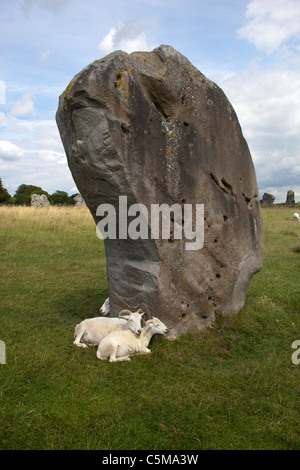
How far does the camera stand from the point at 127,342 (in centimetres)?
589

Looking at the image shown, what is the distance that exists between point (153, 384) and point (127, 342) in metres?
0.86

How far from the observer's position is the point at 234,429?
4395 mm

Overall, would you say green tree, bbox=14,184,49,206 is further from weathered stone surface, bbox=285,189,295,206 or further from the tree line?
weathered stone surface, bbox=285,189,295,206

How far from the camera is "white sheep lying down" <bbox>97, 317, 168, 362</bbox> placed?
18.9 ft

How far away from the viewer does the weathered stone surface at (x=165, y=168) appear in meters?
5.78

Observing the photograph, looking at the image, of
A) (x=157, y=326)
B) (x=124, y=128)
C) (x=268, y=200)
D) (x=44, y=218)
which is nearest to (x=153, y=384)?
(x=157, y=326)

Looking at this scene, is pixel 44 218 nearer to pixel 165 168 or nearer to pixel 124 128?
pixel 165 168

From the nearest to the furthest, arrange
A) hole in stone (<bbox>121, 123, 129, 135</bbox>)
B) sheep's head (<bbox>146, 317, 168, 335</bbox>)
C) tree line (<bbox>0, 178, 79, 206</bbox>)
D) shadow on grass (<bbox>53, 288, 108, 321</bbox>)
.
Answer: hole in stone (<bbox>121, 123, 129, 135</bbox>)
sheep's head (<bbox>146, 317, 168, 335</bbox>)
shadow on grass (<bbox>53, 288, 108, 321</bbox>)
tree line (<bbox>0, 178, 79, 206</bbox>)

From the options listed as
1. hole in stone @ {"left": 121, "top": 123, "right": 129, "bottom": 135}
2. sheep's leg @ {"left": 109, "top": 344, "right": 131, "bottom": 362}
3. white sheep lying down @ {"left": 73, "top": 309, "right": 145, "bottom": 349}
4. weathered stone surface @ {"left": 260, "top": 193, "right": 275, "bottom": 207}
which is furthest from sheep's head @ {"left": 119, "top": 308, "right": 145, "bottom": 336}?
weathered stone surface @ {"left": 260, "top": 193, "right": 275, "bottom": 207}

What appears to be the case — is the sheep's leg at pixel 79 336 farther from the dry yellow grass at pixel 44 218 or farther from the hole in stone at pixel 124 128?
the dry yellow grass at pixel 44 218

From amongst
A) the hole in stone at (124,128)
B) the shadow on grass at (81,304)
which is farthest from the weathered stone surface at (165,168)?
the shadow on grass at (81,304)

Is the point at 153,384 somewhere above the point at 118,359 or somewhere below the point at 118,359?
below

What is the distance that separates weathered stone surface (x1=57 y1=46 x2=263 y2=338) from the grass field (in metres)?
0.73
